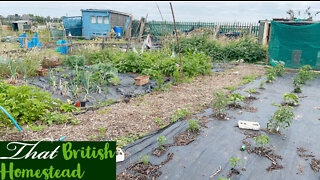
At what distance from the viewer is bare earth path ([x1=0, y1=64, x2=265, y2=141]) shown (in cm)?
342

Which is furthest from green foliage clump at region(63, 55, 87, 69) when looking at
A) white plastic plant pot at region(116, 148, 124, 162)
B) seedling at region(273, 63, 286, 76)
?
seedling at region(273, 63, 286, 76)

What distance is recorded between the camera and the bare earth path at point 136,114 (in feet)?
11.2

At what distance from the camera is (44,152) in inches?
48.8

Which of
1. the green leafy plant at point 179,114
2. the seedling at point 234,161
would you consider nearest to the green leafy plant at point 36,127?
the green leafy plant at point 179,114

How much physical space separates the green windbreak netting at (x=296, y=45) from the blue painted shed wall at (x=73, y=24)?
13.6 metres

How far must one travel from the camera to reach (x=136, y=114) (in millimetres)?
4215

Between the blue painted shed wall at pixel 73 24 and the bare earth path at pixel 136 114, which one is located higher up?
the blue painted shed wall at pixel 73 24

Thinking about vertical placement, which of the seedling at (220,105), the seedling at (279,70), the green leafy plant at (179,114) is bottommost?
the green leafy plant at (179,114)

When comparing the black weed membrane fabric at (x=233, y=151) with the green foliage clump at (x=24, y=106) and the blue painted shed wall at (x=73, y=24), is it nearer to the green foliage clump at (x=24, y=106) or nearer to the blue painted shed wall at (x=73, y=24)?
the green foliage clump at (x=24, y=106)

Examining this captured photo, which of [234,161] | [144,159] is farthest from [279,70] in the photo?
[144,159]

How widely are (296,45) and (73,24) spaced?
1449 cm

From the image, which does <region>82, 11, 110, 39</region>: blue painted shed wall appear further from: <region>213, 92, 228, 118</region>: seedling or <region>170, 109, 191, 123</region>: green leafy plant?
<region>213, 92, 228, 118</region>: seedling

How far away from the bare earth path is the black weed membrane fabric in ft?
1.29

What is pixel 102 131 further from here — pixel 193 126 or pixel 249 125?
pixel 249 125
